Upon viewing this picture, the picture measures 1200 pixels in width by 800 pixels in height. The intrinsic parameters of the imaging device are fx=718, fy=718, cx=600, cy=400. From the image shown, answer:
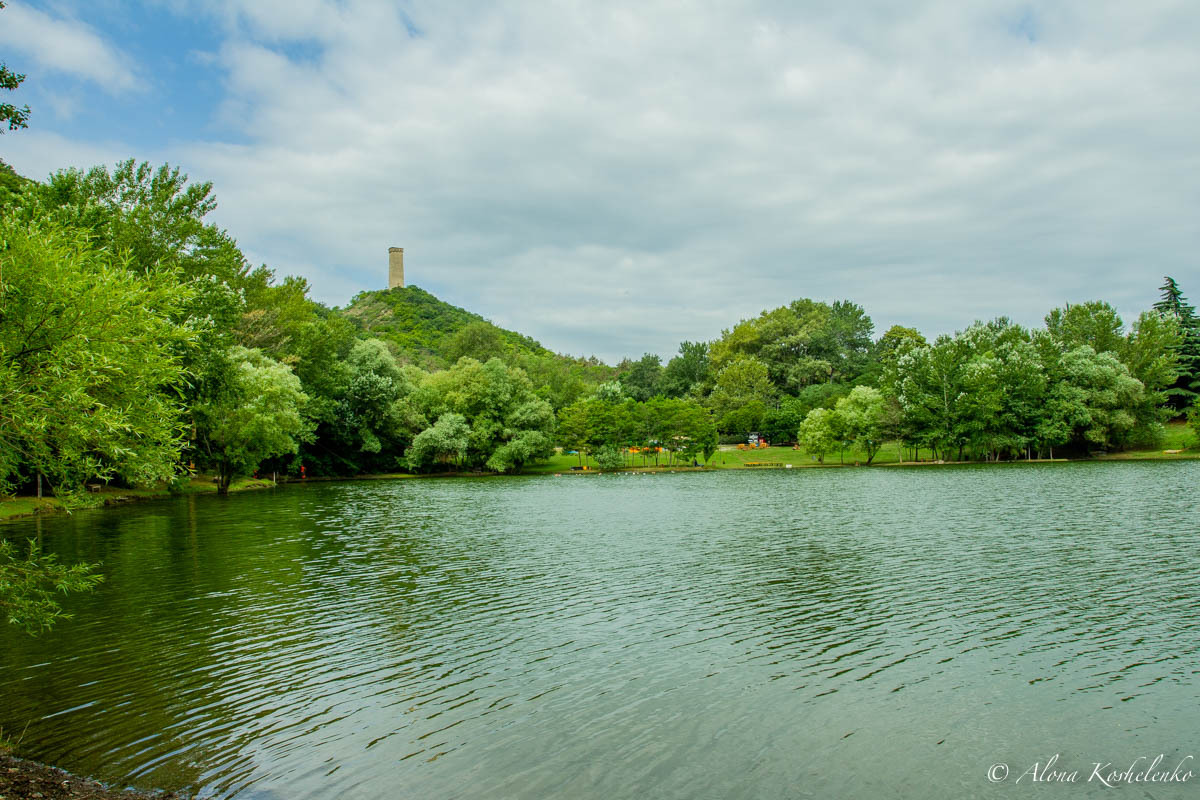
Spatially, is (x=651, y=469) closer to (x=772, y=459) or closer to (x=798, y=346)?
(x=772, y=459)

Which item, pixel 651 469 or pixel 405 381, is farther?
pixel 651 469

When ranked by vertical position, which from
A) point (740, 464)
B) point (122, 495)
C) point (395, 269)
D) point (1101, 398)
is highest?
point (395, 269)

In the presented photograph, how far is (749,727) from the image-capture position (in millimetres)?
9500

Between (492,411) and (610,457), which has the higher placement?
(492,411)

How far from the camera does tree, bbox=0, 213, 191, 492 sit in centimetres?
1029

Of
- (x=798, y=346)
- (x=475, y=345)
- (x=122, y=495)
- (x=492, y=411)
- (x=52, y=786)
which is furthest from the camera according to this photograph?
(x=798, y=346)

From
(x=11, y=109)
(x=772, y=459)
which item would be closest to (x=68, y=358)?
(x=11, y=109)

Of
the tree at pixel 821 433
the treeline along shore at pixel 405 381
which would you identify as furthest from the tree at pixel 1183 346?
the tree at pixel 821 433

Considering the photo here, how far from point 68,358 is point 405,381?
73285 millimetres

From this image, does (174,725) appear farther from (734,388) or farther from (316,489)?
(734,388)

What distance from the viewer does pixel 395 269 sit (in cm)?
17125

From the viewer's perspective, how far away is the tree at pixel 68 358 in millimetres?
10289

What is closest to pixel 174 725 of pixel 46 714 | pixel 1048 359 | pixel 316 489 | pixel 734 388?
pixel 46 714

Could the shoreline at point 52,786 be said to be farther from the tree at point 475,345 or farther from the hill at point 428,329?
the tree at point 475,345
